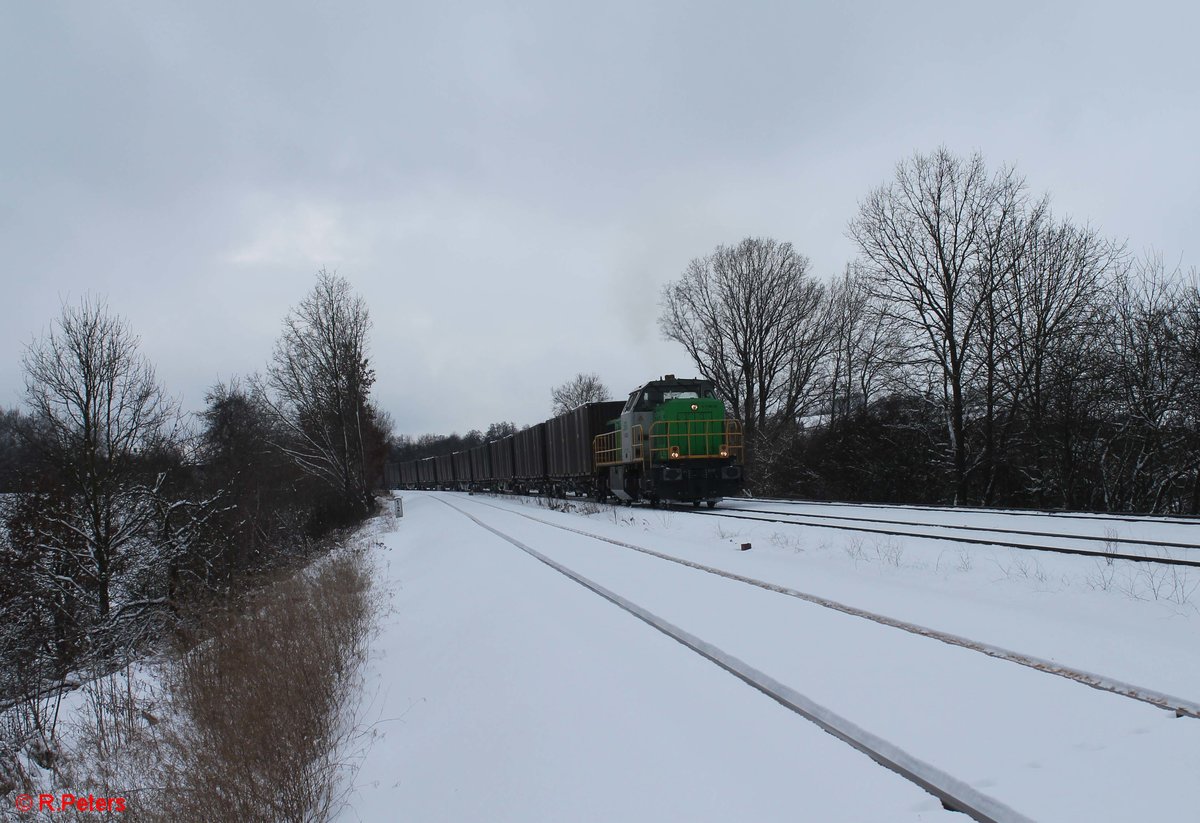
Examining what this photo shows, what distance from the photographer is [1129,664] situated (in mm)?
4219

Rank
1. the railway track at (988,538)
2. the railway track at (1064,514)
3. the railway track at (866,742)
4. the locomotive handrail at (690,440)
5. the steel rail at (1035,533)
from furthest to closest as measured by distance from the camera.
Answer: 1. the locomotive handrail at (690,440)
2. the railway track at (1064,514)
3. the steel rail at (1035,533)
4. the railway track at (988,538)
5. the railway track at (866,742)

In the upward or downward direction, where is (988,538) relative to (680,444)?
downward

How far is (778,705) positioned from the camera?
13.0 feet

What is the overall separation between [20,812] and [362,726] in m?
2.02

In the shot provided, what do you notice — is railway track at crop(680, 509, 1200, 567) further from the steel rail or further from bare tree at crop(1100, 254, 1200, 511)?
bare tree at crop(1100, 254, 1200, 511)

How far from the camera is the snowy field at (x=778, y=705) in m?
2.97

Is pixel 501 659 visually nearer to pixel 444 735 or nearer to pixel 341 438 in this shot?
pixel 444 735

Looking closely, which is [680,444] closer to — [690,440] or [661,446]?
[690,440]

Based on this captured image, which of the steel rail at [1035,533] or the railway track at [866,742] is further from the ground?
the steel rail at [1035,533]

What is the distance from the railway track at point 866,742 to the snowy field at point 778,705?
0.22 ft

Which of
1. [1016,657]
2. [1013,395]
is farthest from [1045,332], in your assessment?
[1016,657]

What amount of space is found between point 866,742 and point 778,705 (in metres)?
0.68

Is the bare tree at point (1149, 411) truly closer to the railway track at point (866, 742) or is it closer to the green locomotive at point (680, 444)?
the green locomotive at point (680, 444)

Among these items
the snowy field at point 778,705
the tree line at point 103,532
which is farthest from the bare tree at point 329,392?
the snowy field at point 778,705
